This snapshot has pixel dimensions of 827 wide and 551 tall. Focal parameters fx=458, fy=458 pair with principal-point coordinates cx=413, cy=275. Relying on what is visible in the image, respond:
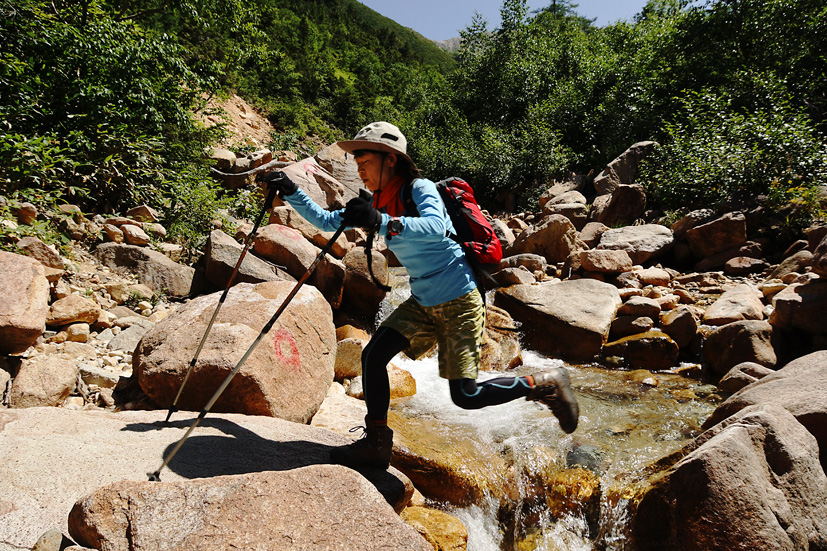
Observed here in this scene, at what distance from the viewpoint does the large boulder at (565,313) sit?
7188 mm

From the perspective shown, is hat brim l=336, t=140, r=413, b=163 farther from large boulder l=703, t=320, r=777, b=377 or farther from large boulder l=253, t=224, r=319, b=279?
large boulder l=703, t=320, r=777, b=377

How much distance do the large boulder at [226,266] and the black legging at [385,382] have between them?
4181 mm

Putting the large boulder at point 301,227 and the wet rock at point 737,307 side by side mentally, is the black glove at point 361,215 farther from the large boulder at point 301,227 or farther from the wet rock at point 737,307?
the large boulder at point 301,227

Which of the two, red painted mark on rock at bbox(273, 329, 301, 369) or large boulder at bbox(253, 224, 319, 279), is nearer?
red painted mark on rock at bbox(273, 329, 301, 369)

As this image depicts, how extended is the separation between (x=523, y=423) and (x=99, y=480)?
390 cm

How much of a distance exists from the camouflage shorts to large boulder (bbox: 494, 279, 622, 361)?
16.1 feet

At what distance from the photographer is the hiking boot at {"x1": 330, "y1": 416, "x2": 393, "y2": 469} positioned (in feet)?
9.46

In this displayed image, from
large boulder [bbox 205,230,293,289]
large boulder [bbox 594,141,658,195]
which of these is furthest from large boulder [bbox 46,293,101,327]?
large boulder [bbox 594,141,658,195]

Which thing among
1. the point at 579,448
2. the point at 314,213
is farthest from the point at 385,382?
the point at 579,448

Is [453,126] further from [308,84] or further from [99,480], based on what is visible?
[99,480]

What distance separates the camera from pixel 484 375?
661 centimetres

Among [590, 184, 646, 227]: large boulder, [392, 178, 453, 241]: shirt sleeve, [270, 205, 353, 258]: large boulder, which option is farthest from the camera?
[590, 184, 646, 227]: large boulder

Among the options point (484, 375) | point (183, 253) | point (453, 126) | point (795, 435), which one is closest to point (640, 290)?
point (484, 375)

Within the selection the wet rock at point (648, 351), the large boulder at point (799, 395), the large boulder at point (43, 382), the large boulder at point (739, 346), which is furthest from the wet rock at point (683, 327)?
the large boulder at point (43, 382)
